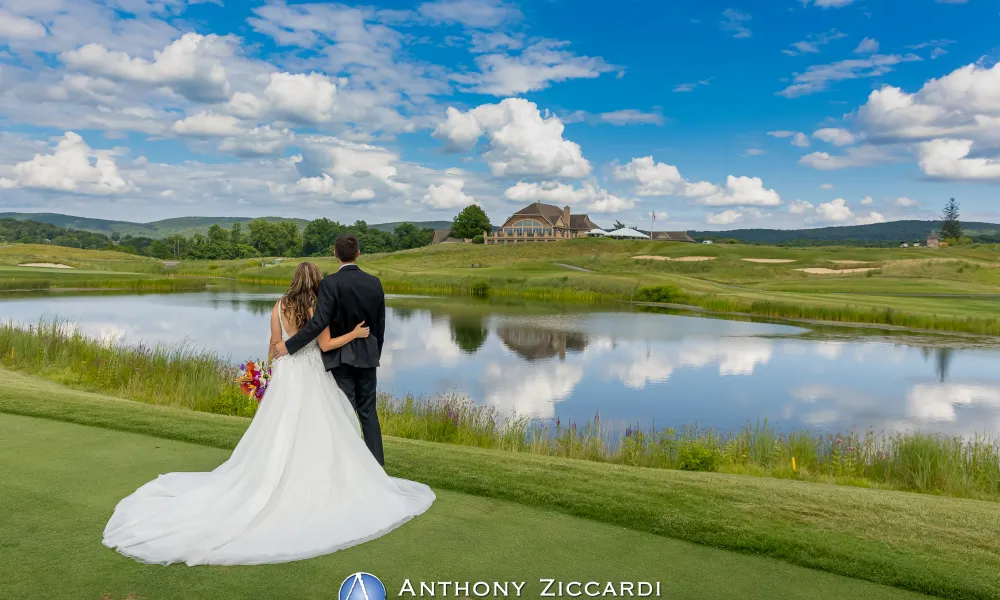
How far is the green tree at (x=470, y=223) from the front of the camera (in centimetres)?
12850

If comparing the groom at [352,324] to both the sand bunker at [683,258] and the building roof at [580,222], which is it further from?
the building roof at [580,222]

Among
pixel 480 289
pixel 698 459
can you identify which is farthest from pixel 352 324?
pixel 480 289

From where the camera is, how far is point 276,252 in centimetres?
12862

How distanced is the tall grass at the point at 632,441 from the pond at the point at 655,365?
1.66 metres

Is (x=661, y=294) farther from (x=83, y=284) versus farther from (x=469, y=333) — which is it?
(x=83, y=284)

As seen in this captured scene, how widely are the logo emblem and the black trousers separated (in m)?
2.66

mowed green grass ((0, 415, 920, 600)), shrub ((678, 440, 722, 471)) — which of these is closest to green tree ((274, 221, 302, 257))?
shrub ((678, 440, 722, 471))

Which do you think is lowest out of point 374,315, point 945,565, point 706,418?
point 706,418

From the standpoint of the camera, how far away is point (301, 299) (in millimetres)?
5527

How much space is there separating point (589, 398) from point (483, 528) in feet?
40.2

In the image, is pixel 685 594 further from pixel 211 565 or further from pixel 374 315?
pixel 374 315

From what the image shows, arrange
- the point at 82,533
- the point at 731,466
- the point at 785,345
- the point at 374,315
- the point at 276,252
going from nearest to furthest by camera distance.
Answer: the point at 82,533 → the point at 374,315 → the point at 731,466 → the point at 785,345 → the point at 276,252

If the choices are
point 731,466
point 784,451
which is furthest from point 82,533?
point 784,451

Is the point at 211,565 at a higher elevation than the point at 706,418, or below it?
higher
